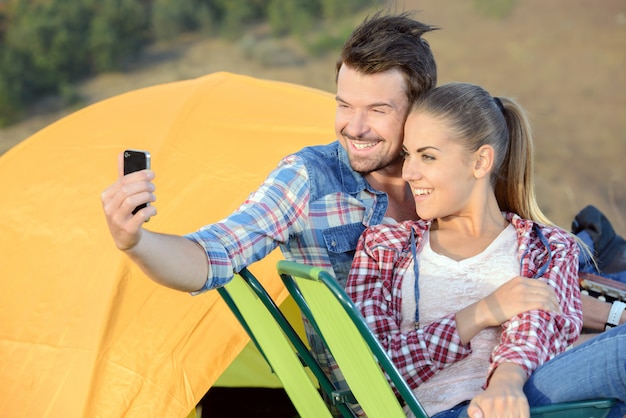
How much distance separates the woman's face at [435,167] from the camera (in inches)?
89.0

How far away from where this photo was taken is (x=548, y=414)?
1.81m

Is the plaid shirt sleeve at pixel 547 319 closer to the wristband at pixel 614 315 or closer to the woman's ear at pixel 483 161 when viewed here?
the woman's ear at pixel 483 161

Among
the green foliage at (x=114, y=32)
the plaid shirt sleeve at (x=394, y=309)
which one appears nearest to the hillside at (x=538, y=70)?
the green foliage at (x=114, y=32)

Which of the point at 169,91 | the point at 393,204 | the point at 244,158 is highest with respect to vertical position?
the point at 169,91

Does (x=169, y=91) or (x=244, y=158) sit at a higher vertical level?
(x=169, y=91)

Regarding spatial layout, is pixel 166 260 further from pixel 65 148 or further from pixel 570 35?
pixel 570 35

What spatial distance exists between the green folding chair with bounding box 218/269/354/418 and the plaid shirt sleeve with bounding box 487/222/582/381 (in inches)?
18.8

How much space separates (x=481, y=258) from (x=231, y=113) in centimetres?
149

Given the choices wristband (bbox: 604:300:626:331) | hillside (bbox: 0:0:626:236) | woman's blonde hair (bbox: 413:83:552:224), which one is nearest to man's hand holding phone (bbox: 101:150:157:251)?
woman's blonde hair (bbox: 413:83:552:224)

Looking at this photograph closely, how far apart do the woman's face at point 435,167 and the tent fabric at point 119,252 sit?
2.65 feet

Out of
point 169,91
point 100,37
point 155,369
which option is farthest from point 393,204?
point 100,37

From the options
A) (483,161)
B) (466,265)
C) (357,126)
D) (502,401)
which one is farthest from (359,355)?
(357,126)

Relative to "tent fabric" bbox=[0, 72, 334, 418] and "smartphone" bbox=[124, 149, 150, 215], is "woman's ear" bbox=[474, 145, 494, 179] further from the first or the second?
"smartphone" bbox=[124, 149, 150, 215]

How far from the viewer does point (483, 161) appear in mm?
2328
